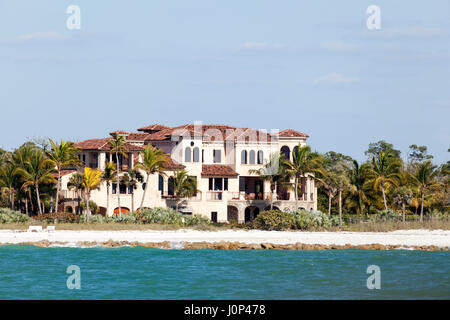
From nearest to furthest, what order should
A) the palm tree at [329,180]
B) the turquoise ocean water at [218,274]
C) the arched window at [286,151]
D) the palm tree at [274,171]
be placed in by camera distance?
the turquoise ocean water at [218,274] < the palm tree at [329,180] < the palm tree at [274,171] < the arched window at [286,151]

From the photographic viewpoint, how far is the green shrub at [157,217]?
2442 inches

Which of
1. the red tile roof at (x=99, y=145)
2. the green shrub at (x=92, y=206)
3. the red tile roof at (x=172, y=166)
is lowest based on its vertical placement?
the green shrub at (x=92, y=206)

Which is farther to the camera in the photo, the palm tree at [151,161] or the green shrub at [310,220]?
the palm tree at [151,161]

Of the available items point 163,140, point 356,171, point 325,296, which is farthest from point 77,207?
point 325,296

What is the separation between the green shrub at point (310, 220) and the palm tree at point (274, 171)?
483 centimetres

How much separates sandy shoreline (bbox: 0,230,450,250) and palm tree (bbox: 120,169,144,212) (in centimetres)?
731

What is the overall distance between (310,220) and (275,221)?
2721 millimetres

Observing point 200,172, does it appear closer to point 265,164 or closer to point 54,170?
point 265,164

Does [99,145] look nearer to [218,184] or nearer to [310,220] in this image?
[218,184]

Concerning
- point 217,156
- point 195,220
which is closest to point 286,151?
point 217,156

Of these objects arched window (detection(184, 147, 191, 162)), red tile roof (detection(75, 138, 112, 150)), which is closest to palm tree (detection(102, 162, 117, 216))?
red tile roof (detection(75, 138, 112, 150))

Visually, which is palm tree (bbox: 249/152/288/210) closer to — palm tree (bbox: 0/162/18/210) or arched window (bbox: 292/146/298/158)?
arched window (bbox: 292/146/298/158)
